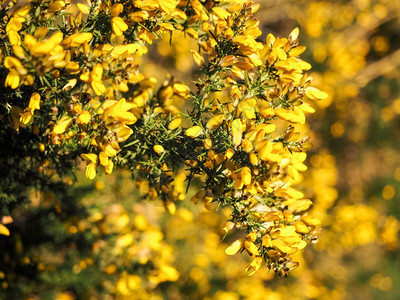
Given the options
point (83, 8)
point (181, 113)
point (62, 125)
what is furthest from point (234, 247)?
point (83, 8)

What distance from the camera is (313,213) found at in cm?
342

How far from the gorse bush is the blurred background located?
317 millimetres

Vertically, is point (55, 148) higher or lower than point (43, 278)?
higher

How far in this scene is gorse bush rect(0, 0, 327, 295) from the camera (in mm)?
1049

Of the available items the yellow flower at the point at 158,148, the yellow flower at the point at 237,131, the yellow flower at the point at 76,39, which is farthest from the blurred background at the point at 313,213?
the yellow flower at the point at 76,39

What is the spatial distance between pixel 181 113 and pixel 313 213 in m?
2.63

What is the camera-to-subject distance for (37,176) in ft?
5.26

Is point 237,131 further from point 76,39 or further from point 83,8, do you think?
point 83,8

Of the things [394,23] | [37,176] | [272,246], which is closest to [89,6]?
[37,176]

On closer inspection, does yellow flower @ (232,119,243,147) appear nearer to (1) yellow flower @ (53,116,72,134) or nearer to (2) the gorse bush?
(2) the gorse bush

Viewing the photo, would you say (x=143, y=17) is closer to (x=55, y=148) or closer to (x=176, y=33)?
(x=55, y=148)

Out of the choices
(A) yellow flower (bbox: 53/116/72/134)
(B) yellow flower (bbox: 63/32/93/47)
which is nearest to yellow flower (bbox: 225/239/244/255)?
(A) yellow flower (bbox: 53/116/72/134)

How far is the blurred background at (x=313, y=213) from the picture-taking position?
2.28 m

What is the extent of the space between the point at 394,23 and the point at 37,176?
23.5 ft
